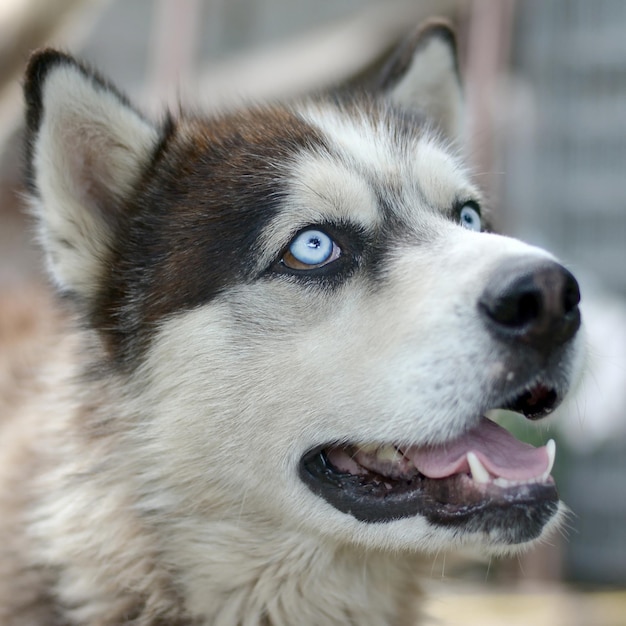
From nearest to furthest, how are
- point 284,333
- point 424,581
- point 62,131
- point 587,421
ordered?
point 284,333
point 62,131
point 424,581
point 587,421

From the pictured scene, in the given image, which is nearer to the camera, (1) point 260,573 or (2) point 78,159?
(1) point 260,573

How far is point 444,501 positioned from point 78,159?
64.1 inches

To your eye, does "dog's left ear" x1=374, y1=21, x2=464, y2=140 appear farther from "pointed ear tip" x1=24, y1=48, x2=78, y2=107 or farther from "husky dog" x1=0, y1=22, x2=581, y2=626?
"pointed ear tip" x1=24, y1=48, x2=78, y2=107

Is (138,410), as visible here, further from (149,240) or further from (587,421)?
(587,421)

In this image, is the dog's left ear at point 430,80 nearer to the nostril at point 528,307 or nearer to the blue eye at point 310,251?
the blue eye at point 310,251

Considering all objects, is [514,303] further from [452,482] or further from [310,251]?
[310,251]

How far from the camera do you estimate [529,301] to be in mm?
2301

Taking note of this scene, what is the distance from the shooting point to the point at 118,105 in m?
2.94

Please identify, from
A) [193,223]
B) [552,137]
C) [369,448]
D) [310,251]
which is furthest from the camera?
[552,137]

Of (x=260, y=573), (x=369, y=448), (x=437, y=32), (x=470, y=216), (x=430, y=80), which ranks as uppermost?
(x=437, y=32)

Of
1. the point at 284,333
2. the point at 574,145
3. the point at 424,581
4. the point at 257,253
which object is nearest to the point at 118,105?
the point at 257,253

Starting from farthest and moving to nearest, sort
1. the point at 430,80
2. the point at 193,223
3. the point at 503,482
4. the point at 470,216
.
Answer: the point at 430,80 < the point at 470,216 < the point at 193,223 < the point at 503,482

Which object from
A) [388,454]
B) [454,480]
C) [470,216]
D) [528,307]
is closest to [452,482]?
[454,480]

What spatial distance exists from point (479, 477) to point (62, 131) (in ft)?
5.63
